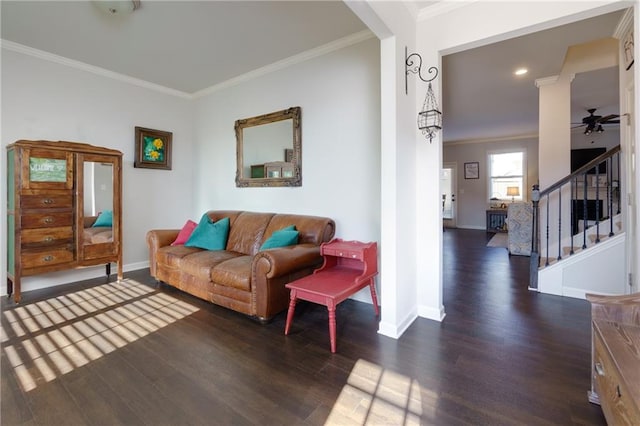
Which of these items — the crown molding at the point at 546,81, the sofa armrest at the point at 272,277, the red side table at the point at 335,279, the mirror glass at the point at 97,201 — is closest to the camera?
the red side table at the point at 335,279

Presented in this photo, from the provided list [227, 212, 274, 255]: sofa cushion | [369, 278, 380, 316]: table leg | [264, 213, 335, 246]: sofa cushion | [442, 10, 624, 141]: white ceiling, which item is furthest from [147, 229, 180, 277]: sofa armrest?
[442, 10, 624, 141]: white ceiling

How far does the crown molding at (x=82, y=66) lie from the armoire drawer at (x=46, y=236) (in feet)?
6.36

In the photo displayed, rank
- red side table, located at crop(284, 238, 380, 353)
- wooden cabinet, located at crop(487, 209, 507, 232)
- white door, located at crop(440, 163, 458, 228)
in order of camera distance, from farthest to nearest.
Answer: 1. white door, located at crop(440, 163, 458, 228)
2. wooden cabinet, located at crop(487, 209, 507, 232)
3. red side table, located at crop(284, 238, 380, 353)

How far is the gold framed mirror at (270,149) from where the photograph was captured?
3383 mm

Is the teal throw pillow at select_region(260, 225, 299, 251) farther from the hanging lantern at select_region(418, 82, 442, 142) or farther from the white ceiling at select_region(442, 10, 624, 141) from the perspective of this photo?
the white ceiling at select_region(442, 10, 624, 141)

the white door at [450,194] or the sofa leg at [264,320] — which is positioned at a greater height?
the white door at [450,194]

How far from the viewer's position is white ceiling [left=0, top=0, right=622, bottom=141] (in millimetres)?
2526

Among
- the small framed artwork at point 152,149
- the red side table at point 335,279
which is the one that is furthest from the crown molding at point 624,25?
the small framed artwork at point 152,149

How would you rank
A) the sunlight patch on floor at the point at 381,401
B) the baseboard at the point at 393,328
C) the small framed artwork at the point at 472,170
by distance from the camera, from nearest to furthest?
1. the sunlight patch on floor at the point at 381,401
2. the baseboard at the point at 393,328
3. the small framed artwork at the point at 472,170

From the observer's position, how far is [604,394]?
4.11ft

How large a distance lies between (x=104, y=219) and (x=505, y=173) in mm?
9104

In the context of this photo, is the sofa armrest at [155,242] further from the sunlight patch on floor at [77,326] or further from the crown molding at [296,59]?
Result: the crown molding at [296,59]

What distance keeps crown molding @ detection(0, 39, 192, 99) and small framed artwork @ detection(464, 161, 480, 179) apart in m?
7.61

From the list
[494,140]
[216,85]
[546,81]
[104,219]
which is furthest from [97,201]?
[494,140]
